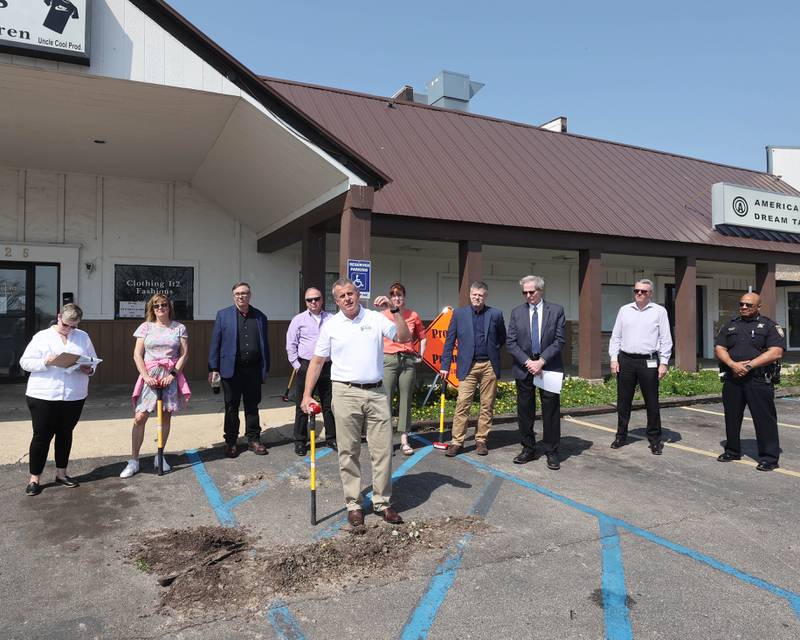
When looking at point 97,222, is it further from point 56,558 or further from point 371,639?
point 371,639

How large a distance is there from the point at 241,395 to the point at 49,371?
1.91 m

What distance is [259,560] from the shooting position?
12.1 feet

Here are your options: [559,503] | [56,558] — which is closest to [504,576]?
[559,503]

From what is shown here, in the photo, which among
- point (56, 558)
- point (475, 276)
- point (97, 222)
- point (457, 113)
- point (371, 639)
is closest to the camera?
point (371, 639)

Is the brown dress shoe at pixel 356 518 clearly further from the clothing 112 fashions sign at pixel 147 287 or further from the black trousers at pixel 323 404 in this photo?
the clothing 112 fashions sign at pixel 147 287

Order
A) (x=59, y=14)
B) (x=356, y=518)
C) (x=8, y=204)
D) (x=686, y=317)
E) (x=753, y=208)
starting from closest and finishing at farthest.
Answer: (x=356, y=518) < (x=59, y=14) < (x=8, y=204) < (x=686, y=317) < (x=753, y=208)

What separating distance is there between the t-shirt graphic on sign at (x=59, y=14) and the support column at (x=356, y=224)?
12.7 ft

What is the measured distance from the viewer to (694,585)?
3.42 m

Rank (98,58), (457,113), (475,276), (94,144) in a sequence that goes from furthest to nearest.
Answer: (457,113)
(475,276)
(94,144)
(98,58)

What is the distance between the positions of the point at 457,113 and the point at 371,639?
14.0 meters

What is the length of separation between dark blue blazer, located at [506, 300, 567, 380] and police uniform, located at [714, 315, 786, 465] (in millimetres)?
1841

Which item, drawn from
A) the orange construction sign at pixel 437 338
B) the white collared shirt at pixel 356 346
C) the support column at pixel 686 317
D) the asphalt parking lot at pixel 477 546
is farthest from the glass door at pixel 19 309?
the support column at pixel 686 317

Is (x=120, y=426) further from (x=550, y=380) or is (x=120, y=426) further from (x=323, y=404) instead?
(x=550, y=380)

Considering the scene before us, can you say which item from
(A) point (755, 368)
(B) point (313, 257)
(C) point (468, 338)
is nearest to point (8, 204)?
(B) point (313, 257)
